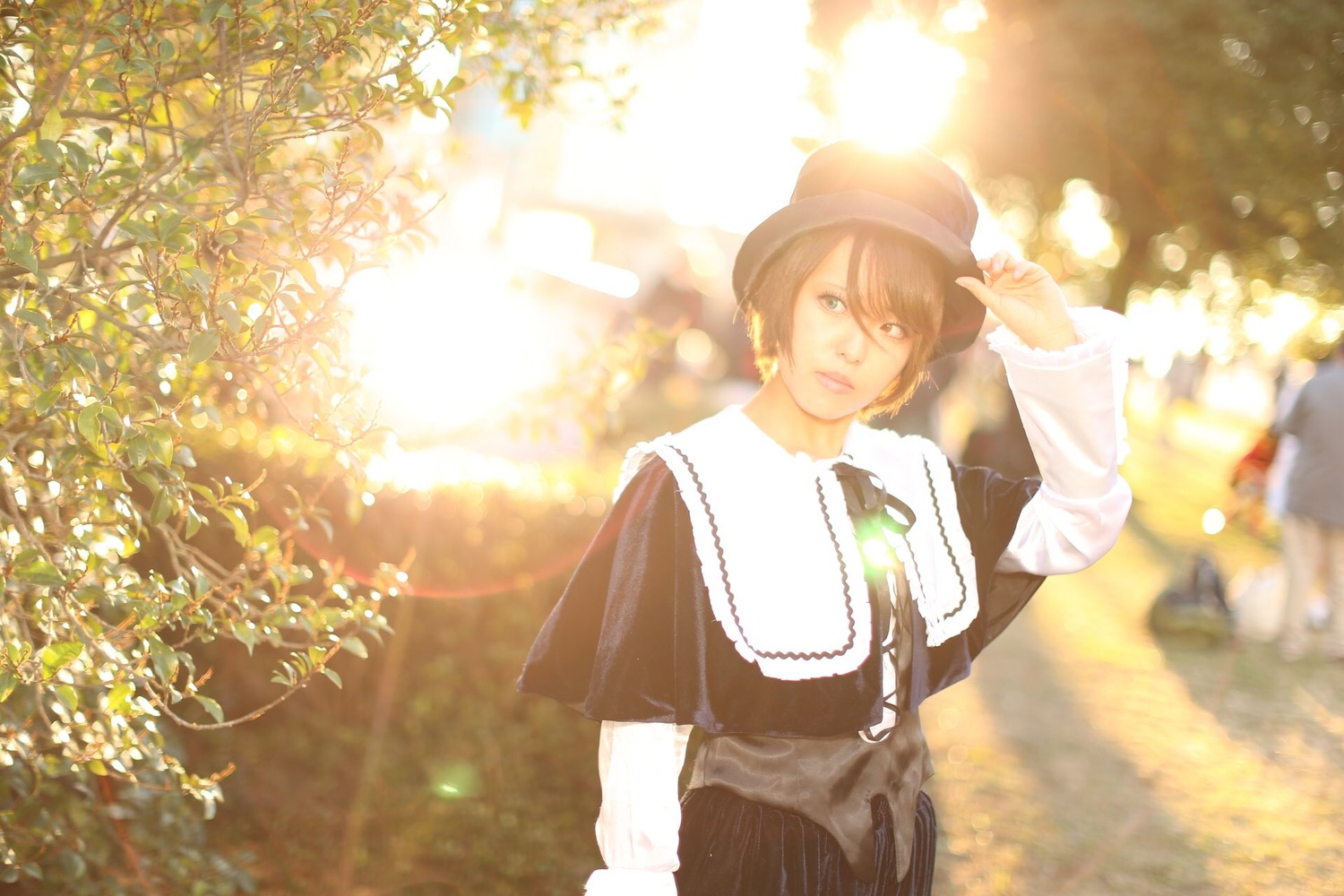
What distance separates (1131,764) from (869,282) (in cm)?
494

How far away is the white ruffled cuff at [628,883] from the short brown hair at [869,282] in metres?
0.92

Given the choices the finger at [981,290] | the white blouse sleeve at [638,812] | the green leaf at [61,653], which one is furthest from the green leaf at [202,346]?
the finger at [981,290]

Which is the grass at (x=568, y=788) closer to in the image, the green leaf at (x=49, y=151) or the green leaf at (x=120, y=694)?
the green leaf at (x=120, y=694)

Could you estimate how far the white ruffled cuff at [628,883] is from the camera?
171cm

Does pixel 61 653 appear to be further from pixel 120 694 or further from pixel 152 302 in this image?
pixel 152 302

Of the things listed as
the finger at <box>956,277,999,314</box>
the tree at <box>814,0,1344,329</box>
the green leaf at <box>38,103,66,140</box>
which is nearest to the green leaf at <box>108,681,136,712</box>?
the green leaf at <box>38,103,66,140</box>

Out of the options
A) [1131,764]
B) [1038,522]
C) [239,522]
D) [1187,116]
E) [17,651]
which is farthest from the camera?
[1187,116]

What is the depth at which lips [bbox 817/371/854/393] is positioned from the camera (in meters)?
2.04

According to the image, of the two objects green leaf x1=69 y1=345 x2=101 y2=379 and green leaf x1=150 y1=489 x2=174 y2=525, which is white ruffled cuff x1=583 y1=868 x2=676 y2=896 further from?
green leaf x1=69 y1=345 x2=101 y2=379

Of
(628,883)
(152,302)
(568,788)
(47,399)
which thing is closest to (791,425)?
(628,883)

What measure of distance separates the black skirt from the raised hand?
884 mm

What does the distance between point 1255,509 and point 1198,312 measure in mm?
2529

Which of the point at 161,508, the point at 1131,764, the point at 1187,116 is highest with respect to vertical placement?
the point at 1187,116

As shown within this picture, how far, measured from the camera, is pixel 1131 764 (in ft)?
19.8
